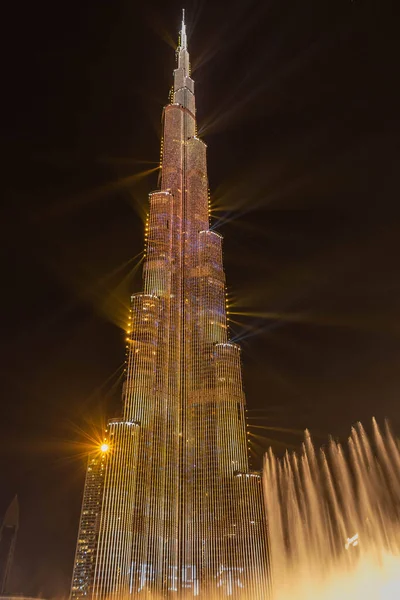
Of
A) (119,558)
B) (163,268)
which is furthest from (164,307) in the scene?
(119,558)

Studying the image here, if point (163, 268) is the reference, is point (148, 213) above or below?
above

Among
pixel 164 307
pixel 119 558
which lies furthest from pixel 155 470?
pixel 164 307

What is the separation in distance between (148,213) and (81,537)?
11584cm

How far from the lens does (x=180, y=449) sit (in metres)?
145

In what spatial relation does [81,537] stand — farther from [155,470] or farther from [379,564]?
[379,564]

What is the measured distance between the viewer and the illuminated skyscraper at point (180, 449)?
405ft

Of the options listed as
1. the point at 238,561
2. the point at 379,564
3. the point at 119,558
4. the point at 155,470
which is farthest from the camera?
the point at 155,470

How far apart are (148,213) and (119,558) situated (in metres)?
111

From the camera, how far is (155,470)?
136375 millimetres

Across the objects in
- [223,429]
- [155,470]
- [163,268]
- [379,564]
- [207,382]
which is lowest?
[379,564]

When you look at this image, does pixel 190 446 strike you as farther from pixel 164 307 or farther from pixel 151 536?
pixel 164 307

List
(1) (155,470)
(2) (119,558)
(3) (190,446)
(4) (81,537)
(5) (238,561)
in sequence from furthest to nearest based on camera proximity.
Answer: (4) (81,537)
(3) (190,446)
(1) (155,470)
(5) (238,561)
(2) (119,558)

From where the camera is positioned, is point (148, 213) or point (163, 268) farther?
point (148, 213)

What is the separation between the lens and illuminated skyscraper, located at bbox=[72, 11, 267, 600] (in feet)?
405
